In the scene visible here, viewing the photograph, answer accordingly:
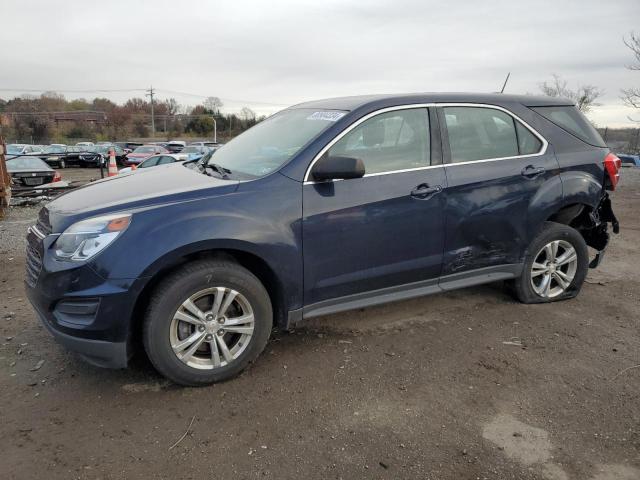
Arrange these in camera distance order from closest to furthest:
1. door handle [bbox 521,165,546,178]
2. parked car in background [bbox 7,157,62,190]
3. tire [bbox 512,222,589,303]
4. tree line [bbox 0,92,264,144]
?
door handle [bbox 521,165,546,178], tire [bbox 512,222,589,303], parked car in background [bbox 7,157,62,190], tree line [bbox 0,92,264,144]

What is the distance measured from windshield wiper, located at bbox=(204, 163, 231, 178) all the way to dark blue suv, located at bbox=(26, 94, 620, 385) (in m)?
0.02

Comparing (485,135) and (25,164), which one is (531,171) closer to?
(485,135)

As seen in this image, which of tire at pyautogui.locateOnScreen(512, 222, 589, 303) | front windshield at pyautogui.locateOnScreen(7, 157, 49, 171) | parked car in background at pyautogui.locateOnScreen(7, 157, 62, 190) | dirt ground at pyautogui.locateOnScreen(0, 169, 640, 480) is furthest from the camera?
front windshield at pyautogui.locateOnScreen(7, 157, 49, 171)

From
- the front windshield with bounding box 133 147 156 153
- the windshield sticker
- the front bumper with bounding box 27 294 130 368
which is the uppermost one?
the front windshield with bounding box 133 147 156 153

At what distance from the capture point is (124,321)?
9.18 ft

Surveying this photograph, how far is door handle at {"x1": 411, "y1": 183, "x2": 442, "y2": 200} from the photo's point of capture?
352cm

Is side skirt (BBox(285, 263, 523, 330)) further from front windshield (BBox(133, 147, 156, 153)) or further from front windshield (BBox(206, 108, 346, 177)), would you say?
front windshield (BBox(133, 147, 156, 153))

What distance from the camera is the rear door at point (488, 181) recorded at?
12.3ft

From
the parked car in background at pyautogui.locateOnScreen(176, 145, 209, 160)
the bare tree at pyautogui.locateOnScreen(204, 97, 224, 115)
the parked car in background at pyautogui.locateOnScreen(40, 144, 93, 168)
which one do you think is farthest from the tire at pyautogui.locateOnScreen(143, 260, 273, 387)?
the bare tree at pyautogui.locateOnScreen(204, 97, 224, 115)

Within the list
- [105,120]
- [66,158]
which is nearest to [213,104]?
[105,120]

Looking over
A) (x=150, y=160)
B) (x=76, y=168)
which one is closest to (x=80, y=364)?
(x=150, y=160)

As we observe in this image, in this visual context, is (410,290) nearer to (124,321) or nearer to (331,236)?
(331,236)

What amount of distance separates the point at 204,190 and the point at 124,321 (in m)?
0.91

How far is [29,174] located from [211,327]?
505 inches
